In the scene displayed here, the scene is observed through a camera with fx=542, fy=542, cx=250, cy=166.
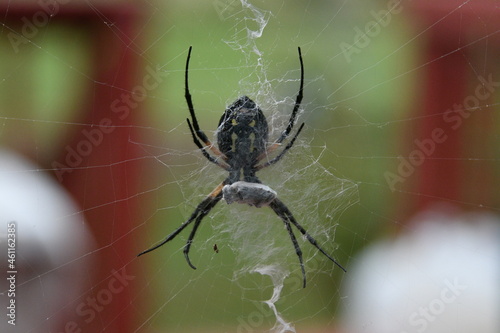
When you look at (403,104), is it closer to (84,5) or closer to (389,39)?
(389,39)

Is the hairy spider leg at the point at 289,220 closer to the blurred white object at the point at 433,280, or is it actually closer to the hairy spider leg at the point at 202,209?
the hairy spider leg at the point at 202,209

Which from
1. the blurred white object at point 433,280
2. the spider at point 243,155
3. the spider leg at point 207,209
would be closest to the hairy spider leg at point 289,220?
the spider at point 243,155

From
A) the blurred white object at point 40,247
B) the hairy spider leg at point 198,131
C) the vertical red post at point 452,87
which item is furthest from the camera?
the vertical red post at point 452,87

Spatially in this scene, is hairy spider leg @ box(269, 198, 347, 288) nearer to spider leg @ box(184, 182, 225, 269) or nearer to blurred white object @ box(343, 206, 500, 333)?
spider leg @ box(184, 182, 225, 269)

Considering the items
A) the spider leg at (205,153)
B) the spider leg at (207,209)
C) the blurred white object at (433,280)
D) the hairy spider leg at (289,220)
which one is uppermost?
the spider leg at (205,153)

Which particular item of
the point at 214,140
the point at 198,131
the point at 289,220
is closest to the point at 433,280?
the point at 289,220

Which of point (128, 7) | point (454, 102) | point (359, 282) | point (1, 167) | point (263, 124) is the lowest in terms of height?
point (359, 282)

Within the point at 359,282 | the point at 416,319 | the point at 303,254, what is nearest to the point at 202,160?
the point at 303,254
